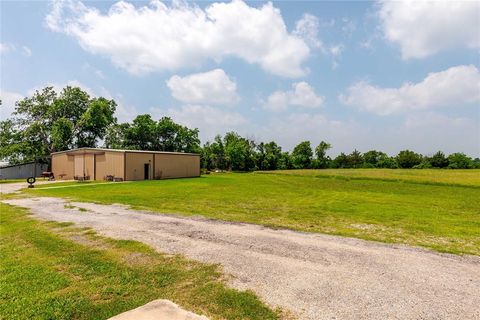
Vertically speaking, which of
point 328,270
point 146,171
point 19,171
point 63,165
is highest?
point 63,165

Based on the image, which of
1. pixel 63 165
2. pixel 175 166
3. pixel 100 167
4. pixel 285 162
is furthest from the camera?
pixel 285 162

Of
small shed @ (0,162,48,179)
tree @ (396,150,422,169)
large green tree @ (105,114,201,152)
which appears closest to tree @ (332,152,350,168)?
tree @ (396,150,422,169)

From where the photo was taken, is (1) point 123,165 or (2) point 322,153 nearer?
(1) point 123,165

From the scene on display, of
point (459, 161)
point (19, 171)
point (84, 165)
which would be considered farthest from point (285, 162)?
point (19, 171)

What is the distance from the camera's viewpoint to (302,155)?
89.8 meters

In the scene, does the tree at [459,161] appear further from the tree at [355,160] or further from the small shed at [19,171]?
the small shed at [19,171]

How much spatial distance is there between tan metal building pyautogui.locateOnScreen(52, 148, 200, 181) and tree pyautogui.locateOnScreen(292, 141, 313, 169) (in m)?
52.3

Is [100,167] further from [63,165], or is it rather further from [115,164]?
[63,165]

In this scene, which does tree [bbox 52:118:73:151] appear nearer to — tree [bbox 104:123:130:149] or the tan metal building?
the tan metal building

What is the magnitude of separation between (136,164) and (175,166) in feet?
23.3

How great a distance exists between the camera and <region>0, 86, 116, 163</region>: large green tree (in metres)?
45.8

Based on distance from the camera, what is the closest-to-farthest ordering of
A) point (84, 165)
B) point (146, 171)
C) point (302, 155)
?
Answer: point (84, 165) < point (146, 171) < point (302, 155)

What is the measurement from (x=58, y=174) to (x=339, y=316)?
4620 centimetres

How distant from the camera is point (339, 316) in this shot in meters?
4.23
